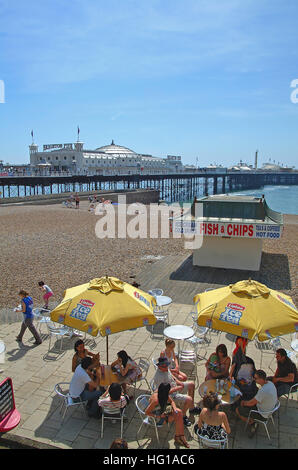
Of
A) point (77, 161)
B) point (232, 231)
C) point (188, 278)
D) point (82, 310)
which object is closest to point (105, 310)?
point (82, 310)

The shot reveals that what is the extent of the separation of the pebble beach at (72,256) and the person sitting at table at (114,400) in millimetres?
5220

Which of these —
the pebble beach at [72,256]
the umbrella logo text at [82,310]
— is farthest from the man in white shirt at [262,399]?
the pebble beach at [72,256]

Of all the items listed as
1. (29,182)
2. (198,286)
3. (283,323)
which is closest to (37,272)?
(198,286)

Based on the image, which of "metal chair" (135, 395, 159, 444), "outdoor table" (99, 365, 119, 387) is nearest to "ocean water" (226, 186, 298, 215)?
"outdoor table" (99, 365, 119, 387)

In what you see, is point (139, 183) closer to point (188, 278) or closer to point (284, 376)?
point (188, 278)

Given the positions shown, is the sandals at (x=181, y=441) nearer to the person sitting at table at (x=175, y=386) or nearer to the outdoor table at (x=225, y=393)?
the person sitting at table at (x=175, y=386)

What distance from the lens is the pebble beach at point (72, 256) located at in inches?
410

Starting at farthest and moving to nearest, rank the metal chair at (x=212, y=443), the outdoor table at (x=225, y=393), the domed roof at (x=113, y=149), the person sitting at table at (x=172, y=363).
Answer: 1. the domed roof at (x=113, y=149)
2. the person sitting at table at (x=172, y=363)
3. the outdoor table at (x=225, y=393)
4. the metal chair at (x=212, y=443)

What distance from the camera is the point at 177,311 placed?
8156mm

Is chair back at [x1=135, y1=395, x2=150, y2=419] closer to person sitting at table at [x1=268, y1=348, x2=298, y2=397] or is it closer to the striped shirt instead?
the striped shirt

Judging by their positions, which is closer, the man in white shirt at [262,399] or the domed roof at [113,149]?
the man in white shirt at [262,399]

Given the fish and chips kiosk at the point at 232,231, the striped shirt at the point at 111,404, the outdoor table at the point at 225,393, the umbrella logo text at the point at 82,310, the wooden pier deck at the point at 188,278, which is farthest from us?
the fish and chips kiosk at the point at 232,231

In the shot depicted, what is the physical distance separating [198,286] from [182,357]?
14.5 ft

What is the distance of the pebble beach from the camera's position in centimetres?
1041
